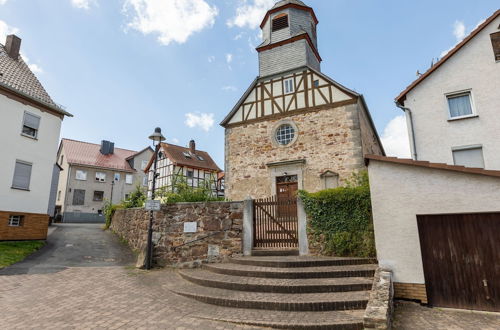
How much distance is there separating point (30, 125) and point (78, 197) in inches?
772

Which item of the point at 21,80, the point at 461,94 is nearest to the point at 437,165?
the point at 461,94

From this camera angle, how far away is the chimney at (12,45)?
15531 mm

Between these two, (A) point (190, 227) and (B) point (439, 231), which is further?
(A) point (190, 227)

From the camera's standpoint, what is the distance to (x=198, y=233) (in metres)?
9.42

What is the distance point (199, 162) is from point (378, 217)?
28.9 meters

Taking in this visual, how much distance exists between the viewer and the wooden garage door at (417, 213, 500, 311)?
5.73 meters

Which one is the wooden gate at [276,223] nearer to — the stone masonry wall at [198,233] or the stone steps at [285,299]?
the stone masonry wall at [198,233]

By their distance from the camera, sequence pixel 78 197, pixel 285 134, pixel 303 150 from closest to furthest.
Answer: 1. pixel 303 150
2. pixel 285 134
3. pixel 78 197

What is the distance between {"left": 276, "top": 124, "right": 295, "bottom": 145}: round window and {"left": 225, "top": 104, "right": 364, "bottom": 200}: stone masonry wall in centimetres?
35

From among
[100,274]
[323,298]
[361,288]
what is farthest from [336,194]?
[100,274]

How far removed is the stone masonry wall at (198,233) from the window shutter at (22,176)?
25.4 ft

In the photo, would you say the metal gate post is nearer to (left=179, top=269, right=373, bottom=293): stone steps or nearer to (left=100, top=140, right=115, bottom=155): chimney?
(left=179, top=269, right=373, bottom=293): stone steps

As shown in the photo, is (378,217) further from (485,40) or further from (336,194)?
(485,40)

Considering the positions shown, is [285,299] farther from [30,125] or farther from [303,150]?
[30,125]
